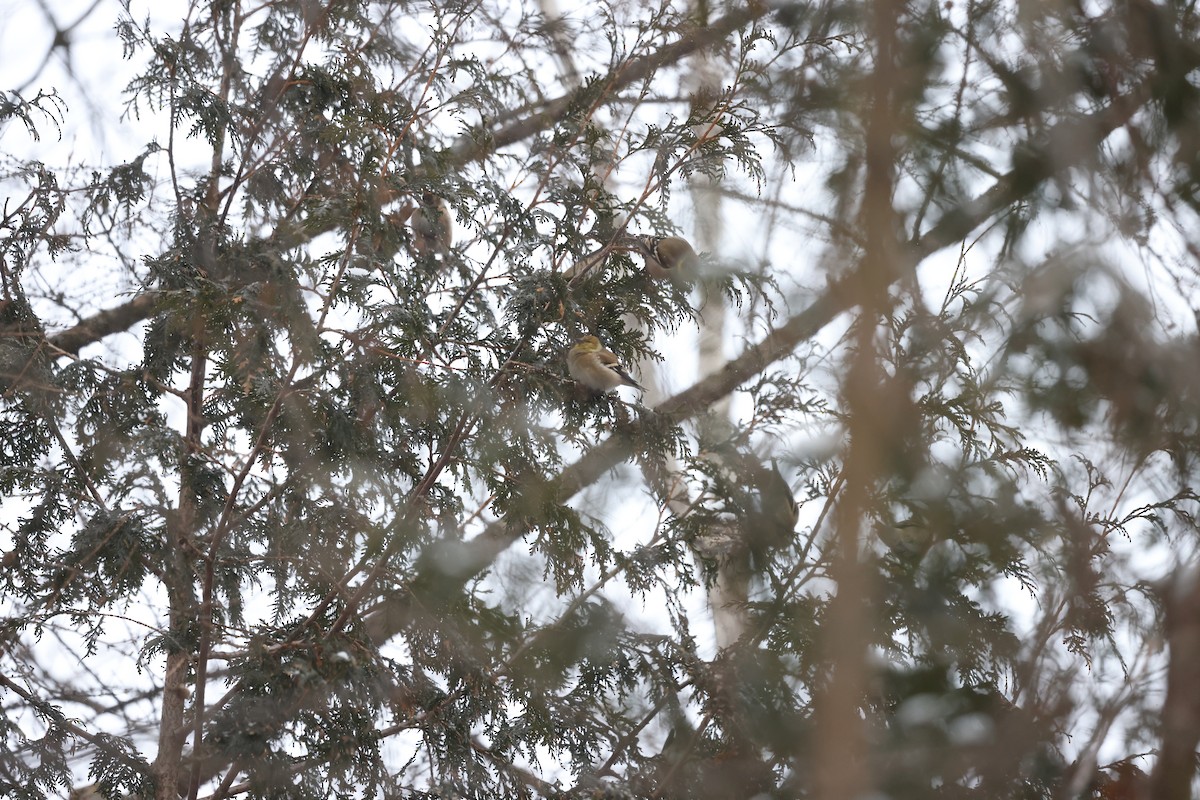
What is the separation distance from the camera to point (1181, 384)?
135cm

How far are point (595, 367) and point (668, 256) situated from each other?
0.41m

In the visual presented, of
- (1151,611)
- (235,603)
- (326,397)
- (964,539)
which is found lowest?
(1151,611)

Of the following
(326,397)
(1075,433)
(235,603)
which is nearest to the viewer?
(1075,433)

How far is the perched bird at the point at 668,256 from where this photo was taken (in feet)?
10.4

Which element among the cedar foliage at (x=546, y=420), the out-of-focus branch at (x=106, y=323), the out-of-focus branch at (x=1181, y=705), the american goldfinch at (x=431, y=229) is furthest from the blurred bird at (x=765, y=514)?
the out-of-focus branch at (x=106, y=323)

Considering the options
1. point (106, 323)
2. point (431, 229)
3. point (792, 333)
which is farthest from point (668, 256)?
point (106, 323)

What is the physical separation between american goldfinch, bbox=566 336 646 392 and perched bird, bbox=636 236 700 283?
0.96 ft

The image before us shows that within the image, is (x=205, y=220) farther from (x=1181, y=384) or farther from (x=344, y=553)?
(x=1181, y=384)

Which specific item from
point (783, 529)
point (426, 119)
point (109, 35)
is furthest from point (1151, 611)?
point (109, 35)

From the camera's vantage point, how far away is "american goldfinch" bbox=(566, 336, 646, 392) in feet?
10.6

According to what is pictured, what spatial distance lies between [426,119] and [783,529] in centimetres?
179

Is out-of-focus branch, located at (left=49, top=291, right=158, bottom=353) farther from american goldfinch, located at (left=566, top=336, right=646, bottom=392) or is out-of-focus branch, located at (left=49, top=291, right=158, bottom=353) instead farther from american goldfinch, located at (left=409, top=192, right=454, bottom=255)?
american goldfinch, located at (left=566, top=336, right=646, bottom=392)

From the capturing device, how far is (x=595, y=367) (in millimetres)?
3287

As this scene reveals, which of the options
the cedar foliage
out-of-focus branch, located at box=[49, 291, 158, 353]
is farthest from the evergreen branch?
out-of-focus branch, located at box=[49, 291, 158, 353]
